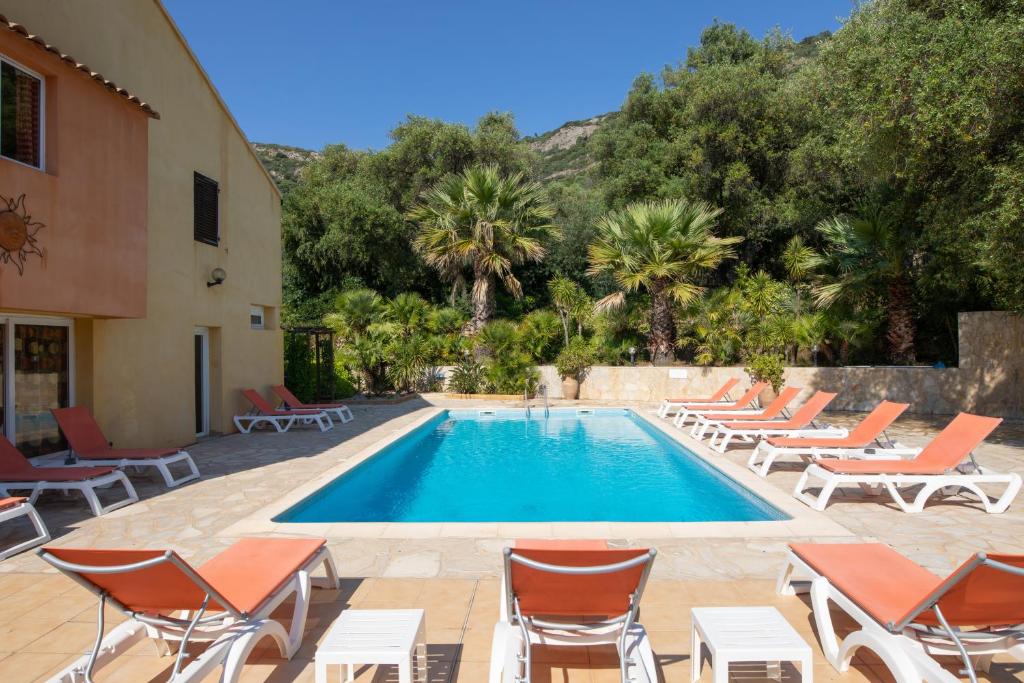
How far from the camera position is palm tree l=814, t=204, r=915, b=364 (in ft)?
47.1

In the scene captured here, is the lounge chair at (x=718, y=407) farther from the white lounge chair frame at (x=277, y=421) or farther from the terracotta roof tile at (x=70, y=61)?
the terracotta roof tile at (x=70, y=61)

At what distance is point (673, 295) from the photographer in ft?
56.4

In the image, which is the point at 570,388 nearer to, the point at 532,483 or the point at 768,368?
the point at 768,368

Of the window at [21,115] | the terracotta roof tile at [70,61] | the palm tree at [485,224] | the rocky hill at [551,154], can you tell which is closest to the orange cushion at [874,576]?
the window at [21,115]

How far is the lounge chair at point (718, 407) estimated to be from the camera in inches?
479

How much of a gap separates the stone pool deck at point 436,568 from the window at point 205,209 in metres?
4.90

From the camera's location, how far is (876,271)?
14.8 metres

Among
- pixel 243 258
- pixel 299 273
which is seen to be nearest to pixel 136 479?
pixel 243 258

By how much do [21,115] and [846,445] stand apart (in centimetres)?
1063

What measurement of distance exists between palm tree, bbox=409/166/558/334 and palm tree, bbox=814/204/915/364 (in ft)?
26.4

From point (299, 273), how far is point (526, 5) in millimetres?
14959

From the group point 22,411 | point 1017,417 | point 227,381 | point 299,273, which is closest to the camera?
point 22,411

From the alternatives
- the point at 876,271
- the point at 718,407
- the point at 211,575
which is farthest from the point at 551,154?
the point at 211,575

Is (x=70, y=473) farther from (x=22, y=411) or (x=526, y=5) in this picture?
(x=526, y=5)
